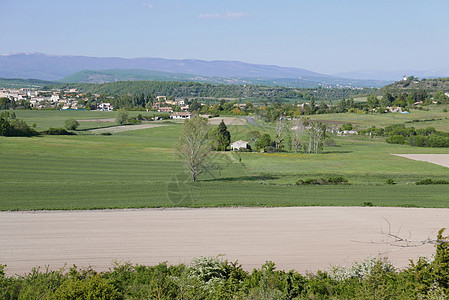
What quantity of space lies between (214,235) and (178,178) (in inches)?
737

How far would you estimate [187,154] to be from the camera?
1341 inches

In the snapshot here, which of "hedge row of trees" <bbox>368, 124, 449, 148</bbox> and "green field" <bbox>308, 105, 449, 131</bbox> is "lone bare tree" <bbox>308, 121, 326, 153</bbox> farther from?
"green field" <bbox>308, 105, 449, 131</bbox>

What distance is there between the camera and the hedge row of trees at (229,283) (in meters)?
11.4

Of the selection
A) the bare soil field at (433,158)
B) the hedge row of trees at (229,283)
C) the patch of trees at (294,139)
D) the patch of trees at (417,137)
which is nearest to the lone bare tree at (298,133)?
the patch of trees at (294,139)

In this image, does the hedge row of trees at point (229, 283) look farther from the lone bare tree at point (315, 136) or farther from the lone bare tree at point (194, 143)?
the lone bare tree at point (315, 136)

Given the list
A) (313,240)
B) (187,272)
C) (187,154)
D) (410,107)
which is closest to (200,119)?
(187,154)

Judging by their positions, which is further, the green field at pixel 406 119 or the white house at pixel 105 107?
the white house at pixel 105 107

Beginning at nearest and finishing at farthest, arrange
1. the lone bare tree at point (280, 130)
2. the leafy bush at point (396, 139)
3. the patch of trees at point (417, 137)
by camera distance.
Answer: the lone bare tree at point (280, 130)
the patch of trees at point (417, 137)
the leafy bush at point (396, 139)

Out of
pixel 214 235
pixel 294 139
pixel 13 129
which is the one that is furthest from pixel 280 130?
pixel 214 235

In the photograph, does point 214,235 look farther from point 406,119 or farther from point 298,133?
point 406,119

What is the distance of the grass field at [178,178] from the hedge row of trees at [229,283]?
11.8 meters

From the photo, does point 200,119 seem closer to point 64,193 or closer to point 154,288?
point 64,193

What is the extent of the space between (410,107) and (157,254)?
13406 centimetres

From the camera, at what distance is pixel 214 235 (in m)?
19.3
